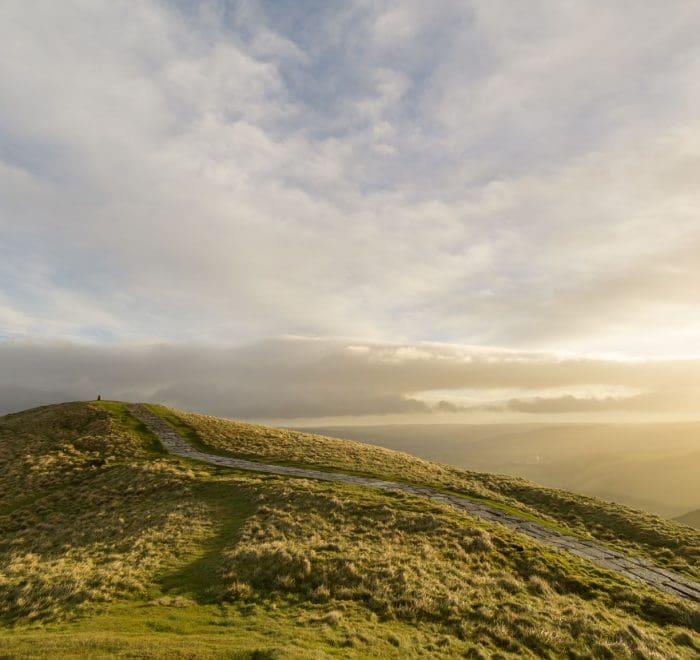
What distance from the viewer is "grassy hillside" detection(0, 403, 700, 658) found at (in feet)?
45.9

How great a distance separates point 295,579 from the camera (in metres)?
18.8

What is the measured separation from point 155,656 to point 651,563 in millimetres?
26508

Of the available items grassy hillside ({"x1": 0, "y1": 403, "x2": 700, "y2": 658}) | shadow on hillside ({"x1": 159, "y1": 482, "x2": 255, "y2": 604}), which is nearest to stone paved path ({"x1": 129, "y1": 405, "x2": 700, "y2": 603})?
grassy hillside ({"x1": 0, "y1": 403, "x2": 700, "y2": 658})

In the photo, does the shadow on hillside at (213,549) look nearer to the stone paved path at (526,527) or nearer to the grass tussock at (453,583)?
the grass tussock at (453,583)

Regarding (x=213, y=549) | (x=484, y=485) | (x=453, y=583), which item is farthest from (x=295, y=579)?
(x=484, y=485)

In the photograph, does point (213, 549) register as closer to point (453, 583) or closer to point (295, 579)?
point (295, 579)

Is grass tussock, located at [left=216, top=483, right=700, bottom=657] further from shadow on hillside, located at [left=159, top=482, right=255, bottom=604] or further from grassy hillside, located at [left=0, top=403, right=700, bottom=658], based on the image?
shadow on hillside, located at [left=159, top=482, right=255, bottom=604]

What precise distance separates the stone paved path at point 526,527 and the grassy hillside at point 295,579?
2169 mm

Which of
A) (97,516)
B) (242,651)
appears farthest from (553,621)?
(97,516)

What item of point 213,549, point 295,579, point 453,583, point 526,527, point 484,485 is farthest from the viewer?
point 484,485

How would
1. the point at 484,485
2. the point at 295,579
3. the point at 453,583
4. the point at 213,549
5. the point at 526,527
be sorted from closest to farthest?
the point at 453,583 < the point at 295,579 < the point at 213,549 < the point at 526,527 < the point at 484,485

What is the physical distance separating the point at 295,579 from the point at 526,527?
17679 mm

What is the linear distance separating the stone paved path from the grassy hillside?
2169mm

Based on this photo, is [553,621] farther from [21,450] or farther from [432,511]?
[21,450]
